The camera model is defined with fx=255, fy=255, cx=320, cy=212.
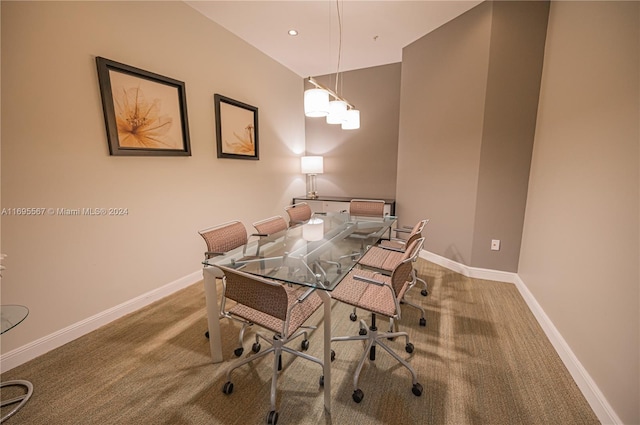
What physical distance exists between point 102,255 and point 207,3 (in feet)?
8.22

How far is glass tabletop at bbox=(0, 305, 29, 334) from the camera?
132 centimetres

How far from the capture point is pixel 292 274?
1580mm

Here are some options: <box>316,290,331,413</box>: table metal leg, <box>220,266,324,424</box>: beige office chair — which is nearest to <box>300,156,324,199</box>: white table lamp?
<box>220,266,324,424</box>: beige office chair

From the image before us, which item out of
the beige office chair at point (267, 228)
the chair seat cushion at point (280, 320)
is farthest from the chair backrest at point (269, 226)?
the chair seat cushion at point (280, 320)

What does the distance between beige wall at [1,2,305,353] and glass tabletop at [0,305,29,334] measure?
279mm

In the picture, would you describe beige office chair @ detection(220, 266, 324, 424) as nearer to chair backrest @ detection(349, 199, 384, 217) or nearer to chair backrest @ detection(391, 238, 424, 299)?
chair backrest @ detection(391, 238, 424, 299)

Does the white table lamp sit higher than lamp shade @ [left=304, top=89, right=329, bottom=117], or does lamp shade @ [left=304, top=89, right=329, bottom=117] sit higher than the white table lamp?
lamp shade @ [left=304, top=89, right=329, bottom=117]

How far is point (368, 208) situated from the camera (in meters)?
3.37

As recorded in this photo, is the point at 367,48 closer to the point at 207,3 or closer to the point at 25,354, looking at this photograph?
the point at 207,3

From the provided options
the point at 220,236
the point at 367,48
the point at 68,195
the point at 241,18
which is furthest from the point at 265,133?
the point at 68,195

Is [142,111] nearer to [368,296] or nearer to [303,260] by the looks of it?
[303,260]

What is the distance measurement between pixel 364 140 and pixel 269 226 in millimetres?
2562

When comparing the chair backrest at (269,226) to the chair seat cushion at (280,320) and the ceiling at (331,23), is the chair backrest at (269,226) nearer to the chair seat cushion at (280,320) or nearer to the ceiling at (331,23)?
the chair seat cushion at (280,320)

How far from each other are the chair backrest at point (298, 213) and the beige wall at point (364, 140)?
149 centimetres
